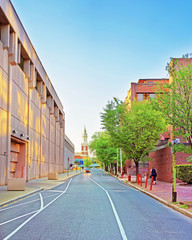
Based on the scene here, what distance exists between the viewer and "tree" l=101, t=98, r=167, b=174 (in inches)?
1212

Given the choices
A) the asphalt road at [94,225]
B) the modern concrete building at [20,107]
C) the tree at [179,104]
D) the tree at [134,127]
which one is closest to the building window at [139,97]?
the modern concrete building at [20,107]

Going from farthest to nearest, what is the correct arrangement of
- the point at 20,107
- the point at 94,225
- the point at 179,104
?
the point at 20,107
the point at 179,104
the point at 94,225

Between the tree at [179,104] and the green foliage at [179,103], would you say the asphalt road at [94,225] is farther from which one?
the green foliage at [179,103]

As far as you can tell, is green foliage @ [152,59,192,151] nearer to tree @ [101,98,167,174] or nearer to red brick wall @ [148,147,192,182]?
tree @ [101,98,167,174]

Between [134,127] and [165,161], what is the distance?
18.2ft

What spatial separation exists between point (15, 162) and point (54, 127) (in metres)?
25.8

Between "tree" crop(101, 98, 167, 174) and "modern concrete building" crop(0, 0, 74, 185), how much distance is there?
352 inches

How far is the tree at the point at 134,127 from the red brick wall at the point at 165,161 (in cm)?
189

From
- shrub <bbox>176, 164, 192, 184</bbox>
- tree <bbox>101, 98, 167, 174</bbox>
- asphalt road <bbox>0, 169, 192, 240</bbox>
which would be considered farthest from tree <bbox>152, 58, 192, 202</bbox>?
tree <bbox>101, 98, 167, 174</bbox>

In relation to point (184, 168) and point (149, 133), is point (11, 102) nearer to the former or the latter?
point (149, 133)

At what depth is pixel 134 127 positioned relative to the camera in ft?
102

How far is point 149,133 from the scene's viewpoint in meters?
30.2

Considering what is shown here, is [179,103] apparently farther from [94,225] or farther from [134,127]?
[134,127]

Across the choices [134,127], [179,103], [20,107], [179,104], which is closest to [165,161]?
[134,127]
